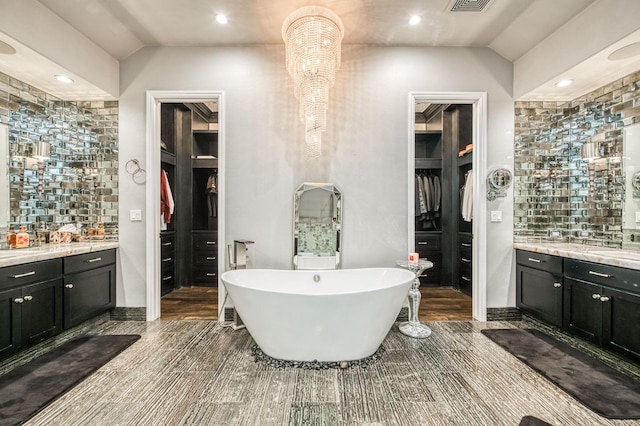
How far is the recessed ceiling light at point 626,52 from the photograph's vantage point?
237cm

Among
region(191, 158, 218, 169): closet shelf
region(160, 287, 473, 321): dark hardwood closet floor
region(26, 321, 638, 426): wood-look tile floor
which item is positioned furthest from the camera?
region(191, 158, 218, 169): closet shelf

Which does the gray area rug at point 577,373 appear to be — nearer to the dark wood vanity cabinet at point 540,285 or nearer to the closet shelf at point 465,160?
the dark wood vanity cabinet at point 540,285

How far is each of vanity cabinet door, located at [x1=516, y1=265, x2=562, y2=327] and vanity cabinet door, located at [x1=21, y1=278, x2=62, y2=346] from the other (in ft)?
13.8

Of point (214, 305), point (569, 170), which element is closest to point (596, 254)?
point (569, 170)

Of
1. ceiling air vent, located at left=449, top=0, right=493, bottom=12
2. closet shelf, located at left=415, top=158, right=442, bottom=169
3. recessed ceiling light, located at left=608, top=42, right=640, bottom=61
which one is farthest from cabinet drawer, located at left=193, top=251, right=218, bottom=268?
recessed ceiling light, located at left=608, top=42, right=640, bottom=61

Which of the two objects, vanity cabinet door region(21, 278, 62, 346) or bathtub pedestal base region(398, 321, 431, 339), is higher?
vanity cabinet door region(21, 278, 62, 346)

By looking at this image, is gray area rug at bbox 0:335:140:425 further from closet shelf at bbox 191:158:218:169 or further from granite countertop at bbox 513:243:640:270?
granite countertop at bbox 513:243:640:270

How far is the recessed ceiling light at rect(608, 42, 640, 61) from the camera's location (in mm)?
2365

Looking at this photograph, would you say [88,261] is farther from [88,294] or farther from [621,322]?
[621,322]

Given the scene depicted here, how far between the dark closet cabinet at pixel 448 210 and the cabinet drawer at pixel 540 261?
4.04 feet

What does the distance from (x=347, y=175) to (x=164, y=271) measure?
113 inches

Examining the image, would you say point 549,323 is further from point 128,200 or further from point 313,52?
point 128,200

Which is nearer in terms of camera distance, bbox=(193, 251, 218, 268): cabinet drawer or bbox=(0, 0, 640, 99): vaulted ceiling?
bbox=(0, 0, 640, 99): vaulted ceiling

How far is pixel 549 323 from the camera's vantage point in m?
2.92
